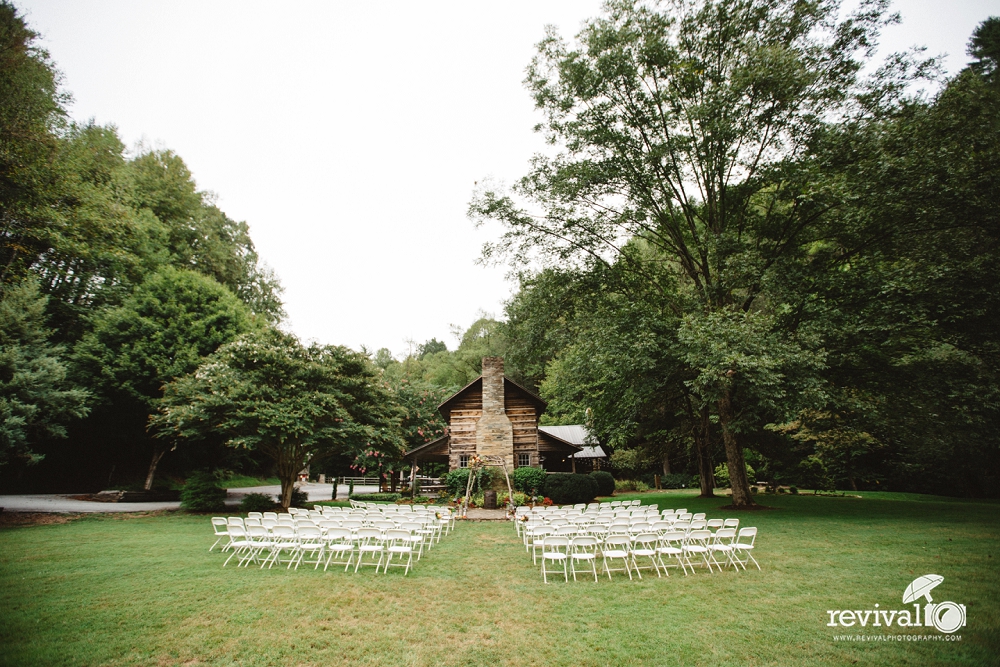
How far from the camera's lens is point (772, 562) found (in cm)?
846

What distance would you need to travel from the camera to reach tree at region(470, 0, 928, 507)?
1384 centimetres

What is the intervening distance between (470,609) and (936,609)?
5.95 metres

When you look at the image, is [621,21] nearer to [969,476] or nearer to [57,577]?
[57,577]

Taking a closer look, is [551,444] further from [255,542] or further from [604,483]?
[255,542]

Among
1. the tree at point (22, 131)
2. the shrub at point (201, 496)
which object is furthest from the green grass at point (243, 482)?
the tree at point (22, 131)

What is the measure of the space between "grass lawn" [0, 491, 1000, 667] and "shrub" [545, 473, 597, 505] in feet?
37.2

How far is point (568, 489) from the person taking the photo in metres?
20.9

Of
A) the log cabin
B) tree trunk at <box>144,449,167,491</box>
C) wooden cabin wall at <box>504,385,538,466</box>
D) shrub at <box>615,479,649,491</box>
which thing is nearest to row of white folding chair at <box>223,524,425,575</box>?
the log cabin

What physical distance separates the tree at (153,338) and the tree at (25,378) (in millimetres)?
4157

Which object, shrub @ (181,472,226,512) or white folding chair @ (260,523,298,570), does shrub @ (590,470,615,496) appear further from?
white folding chair @ (260,523,298,570)

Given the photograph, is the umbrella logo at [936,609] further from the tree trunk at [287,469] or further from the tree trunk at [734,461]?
the tree trunk at [287,469]

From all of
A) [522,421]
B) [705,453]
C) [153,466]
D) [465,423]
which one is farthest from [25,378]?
[705,453]

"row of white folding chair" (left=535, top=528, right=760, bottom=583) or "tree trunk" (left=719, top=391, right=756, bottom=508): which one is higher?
"tree trunk" (left=719, top=391, right=756, bottom=508)

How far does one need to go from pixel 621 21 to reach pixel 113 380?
2670cm
